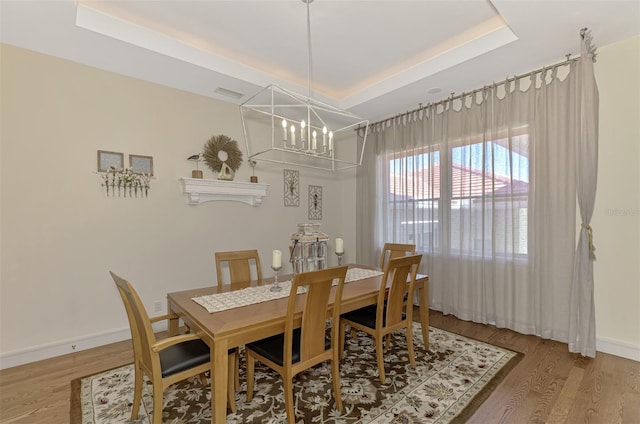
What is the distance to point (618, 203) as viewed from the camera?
8.79ft

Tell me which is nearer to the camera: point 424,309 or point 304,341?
point 304,341

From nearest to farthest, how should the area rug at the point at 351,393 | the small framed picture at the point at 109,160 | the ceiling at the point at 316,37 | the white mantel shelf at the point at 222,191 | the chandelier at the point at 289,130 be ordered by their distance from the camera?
the area rug at the point at 351,393 < the ceiling at the point at 316,37 < the small framed picture at the point at 109,160 < the white mantel shelf at the point at 222,191 < the chandelier at the point at 289,130

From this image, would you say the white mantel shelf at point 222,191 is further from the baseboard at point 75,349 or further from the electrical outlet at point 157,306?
the baseboard at point 75,349

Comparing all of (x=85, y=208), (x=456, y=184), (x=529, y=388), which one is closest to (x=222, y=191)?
(x=85, y=208)

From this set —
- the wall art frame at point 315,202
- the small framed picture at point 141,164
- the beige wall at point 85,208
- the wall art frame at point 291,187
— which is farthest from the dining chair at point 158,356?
the wall art frame at point 315,202

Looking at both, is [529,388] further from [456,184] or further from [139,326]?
[139,326]

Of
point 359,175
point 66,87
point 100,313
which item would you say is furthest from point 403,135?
point 100,313

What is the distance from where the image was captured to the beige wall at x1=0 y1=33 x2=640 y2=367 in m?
2.61

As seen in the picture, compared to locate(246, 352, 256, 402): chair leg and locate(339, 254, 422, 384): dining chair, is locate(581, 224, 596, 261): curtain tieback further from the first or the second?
locate(246, 352, 256, 402): chair leg

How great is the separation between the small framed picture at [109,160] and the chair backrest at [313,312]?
102 inches

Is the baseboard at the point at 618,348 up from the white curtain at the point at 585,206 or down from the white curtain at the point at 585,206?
down

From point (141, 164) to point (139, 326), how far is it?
2.21 metres

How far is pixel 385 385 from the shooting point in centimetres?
223

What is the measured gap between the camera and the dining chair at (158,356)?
1558 millimetres
